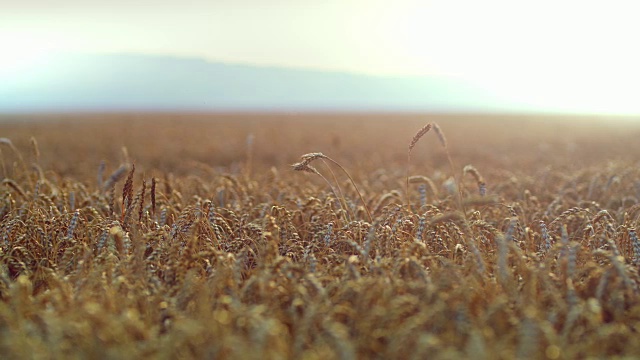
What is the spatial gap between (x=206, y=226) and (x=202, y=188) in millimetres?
1640

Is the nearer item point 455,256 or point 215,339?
point 215,339

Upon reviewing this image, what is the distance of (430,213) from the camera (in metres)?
3.80

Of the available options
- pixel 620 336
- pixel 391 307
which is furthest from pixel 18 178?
pixel 620 336

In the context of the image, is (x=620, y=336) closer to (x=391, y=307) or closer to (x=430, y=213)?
(x=391, y=307)

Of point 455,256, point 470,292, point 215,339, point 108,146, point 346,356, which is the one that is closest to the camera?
point 346,356

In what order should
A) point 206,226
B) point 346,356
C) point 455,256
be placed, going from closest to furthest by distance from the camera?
point 346,356, point 455,256, point 206,226

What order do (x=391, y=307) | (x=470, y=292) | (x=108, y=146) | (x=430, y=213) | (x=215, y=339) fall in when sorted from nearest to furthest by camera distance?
(x=215, y=339) < (x=391, y=307) < (x=470, y=292) < (x=430, y=213) < (x=108, y=146)

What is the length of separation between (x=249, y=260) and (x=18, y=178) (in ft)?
10.8

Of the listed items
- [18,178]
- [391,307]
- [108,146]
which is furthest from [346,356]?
[108,146]

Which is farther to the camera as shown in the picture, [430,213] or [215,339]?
[430,213]

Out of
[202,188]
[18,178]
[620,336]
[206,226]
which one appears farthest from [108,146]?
[620,336]

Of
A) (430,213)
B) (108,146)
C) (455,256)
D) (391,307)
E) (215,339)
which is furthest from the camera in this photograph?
(108,146)

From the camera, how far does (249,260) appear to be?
11.2ft

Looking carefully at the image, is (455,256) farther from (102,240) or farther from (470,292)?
(102,240)
